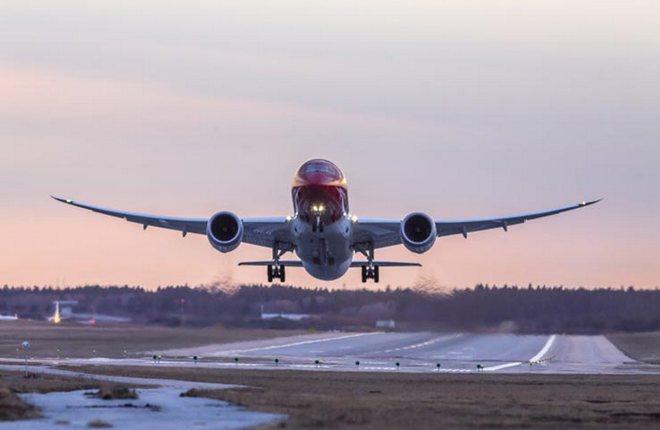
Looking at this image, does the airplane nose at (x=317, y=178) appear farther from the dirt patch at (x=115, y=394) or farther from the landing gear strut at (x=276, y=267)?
the dirt patch at (x=115, y=394)

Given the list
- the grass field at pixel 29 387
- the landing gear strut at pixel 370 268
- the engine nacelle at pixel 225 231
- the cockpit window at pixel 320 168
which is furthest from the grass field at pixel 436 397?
the cockpit window at pixel 320 168

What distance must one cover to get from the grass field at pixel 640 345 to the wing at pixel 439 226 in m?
13.1

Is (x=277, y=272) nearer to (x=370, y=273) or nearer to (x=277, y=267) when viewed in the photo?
(x=277, y=267)

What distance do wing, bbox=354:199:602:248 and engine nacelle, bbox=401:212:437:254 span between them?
21.9 inches

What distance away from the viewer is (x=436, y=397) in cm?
4328

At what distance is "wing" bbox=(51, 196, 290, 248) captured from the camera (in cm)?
5922

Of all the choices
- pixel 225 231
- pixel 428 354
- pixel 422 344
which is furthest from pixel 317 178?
pixel 422 344

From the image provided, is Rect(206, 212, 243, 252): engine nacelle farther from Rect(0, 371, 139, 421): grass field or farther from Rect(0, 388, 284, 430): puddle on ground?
Rect(0, 388, 284, 430): puddle on ground

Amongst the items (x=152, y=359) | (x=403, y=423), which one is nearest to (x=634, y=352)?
(x=152, y=359)

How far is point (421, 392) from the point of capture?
4609cm

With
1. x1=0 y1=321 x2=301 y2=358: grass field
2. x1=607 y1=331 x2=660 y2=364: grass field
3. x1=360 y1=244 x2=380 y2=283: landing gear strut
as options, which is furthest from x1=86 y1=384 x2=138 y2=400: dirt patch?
x1=607 y1=331 x2=660 y2=364: grass field

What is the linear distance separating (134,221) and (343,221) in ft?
43.3

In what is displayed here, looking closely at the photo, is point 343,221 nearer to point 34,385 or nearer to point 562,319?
point 34,385

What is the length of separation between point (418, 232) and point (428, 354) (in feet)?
64.0
